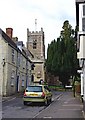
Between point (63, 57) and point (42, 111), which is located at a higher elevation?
point (63, 57)

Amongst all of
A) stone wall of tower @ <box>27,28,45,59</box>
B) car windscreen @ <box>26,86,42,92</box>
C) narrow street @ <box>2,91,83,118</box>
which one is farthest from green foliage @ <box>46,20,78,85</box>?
stone wall of tower @ <box>27,28,45,59</box>

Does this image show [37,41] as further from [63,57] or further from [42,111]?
[42,111]

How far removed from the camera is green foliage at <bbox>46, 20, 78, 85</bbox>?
53.6 meters

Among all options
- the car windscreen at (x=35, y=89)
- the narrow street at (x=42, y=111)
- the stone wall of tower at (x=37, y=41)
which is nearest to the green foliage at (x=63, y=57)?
the car windscreen at (x=35, y=89)

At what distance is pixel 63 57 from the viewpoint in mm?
54906

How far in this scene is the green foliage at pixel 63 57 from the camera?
53.6 metres

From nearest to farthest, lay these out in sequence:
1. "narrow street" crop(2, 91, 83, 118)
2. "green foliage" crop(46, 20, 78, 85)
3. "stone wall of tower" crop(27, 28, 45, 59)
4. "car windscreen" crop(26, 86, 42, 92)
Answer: "narrow street" crop(2, 91, 83, 118) → "car windscreen" crop(26, 86, 42, 92) → "green foliage" crop(46, 20, 78, 85) → "stone wall of tower" crop(27, 28, 45, 59)

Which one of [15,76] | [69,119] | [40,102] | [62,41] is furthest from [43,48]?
[69,119]

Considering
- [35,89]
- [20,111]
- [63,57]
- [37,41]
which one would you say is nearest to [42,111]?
[20,111]

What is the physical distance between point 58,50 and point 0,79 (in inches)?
1053

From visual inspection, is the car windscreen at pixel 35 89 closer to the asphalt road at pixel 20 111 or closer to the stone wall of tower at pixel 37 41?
the asphalt road at pixel 20 111

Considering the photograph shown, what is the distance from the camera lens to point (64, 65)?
5422cm

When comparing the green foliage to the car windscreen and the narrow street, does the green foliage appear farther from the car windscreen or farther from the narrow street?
the narrow street

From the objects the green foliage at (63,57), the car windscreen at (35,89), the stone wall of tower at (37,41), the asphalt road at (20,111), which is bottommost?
the asphalt road at (20,111)
